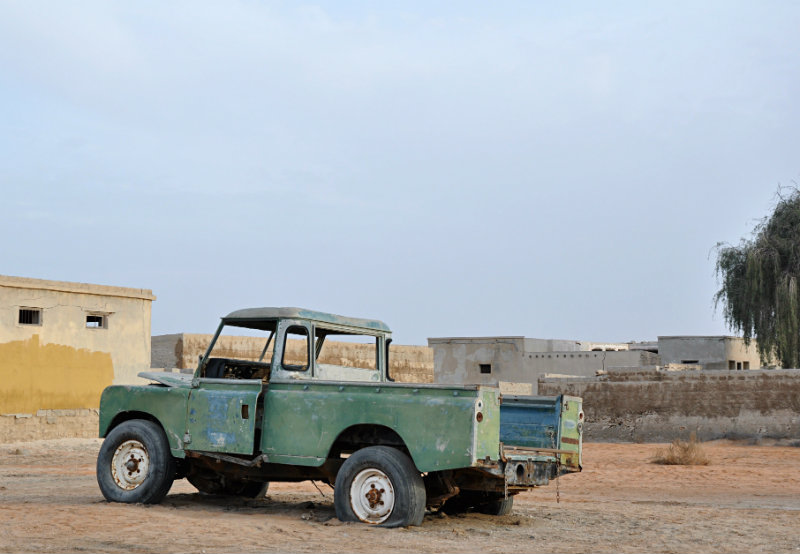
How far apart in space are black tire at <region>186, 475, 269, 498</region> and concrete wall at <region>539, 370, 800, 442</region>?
16400 millimetres

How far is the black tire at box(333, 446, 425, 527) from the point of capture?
8562mm

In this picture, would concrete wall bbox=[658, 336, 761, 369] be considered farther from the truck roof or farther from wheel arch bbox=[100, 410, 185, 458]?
wheel arch bbox=[100, 410, 185, 458]

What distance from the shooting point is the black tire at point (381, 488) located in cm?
856

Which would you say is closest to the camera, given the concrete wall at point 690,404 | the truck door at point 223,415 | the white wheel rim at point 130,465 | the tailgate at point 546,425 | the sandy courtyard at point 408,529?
the sandy courtyard at point 408,529

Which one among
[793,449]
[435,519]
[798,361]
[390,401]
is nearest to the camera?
[390,401]

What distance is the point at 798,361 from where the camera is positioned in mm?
33188

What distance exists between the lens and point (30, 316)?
926 inches

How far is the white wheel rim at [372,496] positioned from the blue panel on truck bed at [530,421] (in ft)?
6.02

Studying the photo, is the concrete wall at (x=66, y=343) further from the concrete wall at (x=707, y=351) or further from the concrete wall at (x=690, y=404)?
the concrete wall at (x=707, y=351)

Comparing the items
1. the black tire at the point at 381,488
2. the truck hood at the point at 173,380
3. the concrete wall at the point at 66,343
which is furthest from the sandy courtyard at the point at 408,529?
the concrete wall at the point at 66,343

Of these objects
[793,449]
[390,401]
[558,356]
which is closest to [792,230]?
[558,356]

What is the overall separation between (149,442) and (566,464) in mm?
4319

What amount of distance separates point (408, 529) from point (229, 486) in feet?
10.8

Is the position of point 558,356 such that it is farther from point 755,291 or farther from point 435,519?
point 435,519
